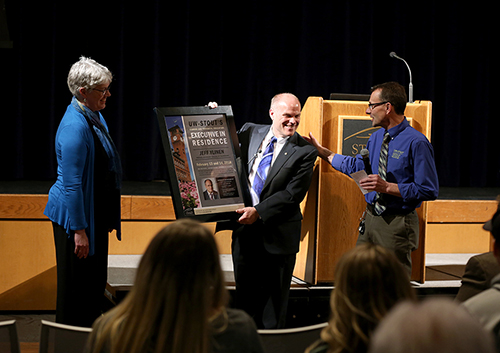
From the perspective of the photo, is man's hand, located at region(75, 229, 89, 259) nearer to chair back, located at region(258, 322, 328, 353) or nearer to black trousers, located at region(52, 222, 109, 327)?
black trousers, located at region(52, 222, 109, 327)

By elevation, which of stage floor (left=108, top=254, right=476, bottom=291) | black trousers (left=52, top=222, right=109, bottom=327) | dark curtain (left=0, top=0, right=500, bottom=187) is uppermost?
dark curtain (left=0, top=0, right=500, bottom=187)

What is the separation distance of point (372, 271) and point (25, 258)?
2.91 m

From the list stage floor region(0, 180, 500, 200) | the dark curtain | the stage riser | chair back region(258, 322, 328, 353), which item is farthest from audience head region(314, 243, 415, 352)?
the dark curtain

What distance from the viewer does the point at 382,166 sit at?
274 centimetres

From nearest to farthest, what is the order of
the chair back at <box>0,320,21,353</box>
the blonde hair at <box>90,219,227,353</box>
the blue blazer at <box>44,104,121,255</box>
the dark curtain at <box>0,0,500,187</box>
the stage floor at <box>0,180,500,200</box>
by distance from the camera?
the blonde hair at <box>90,219,227,353</box>
the chair back at <box>0,320,21,353</box>
the blue blazer at <box>44,104,121,255</box>
the stage floor at <box>0,180,500,200</box>
the dark curtain at <box>0,0,500,187</box>

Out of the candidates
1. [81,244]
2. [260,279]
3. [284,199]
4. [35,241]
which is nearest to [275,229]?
[284,199]

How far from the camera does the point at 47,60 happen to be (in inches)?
208

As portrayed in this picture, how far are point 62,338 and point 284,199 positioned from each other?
4.76ft

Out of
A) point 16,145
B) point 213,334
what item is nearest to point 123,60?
point 16,145

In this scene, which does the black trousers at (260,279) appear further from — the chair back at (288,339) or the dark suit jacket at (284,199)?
the chair back at (288,339)

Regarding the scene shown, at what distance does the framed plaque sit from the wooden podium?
60 cm

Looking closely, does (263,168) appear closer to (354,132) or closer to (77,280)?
(354,132)

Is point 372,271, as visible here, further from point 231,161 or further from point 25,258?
point 25,258

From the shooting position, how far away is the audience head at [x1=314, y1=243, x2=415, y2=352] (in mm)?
1077
